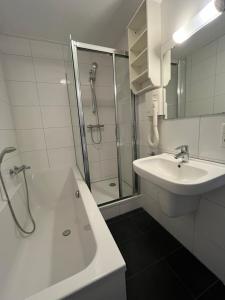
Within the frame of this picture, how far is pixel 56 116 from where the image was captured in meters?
1.99

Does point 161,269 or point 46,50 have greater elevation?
point 46,50

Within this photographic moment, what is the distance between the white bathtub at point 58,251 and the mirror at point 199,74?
103 centimetres

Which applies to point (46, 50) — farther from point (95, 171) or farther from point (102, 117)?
point (95, 171)

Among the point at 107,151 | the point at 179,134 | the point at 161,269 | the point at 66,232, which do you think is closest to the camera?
the point at 161,269

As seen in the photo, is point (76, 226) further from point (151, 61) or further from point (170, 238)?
point (151, 61)

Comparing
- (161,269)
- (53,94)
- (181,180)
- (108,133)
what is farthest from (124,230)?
(53,94)

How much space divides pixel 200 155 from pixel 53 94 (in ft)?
6.28

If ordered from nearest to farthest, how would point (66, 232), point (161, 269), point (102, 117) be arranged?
point (161, 269) → point (66, 232) → point (102, 117)

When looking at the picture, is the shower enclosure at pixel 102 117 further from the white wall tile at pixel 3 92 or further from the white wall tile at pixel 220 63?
the white wall tile at pixel 220 63

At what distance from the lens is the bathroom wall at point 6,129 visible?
1.38m

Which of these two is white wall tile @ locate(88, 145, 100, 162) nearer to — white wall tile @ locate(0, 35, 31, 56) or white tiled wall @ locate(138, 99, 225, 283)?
white tiled wall @ locate(138, 99, 225, 283)

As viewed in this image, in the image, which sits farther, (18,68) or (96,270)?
(18,68)

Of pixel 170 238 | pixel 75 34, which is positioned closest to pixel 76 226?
pixel 170 238

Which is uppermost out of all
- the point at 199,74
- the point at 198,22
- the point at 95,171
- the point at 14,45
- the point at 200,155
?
the point at 14,45
